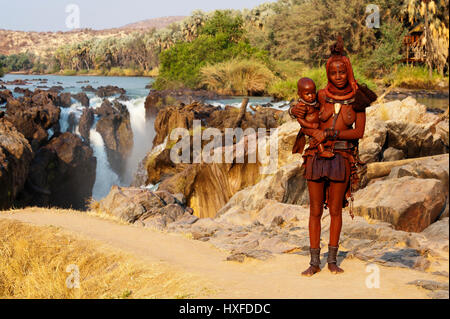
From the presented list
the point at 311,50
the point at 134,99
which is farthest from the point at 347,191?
the point at 311,50

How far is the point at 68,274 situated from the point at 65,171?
59.2ft

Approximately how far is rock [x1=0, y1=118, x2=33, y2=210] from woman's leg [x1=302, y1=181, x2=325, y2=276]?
41.6 ft

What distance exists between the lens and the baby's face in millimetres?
4875

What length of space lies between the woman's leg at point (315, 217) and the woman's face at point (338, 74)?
3.26 feet

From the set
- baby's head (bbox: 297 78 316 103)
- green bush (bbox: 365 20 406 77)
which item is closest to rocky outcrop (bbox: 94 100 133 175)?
green bush (bbox: 365 20 406 77)

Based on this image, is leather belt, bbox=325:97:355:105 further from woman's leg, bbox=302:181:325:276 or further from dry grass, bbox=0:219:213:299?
dry grass, bbox=0:219:213:299

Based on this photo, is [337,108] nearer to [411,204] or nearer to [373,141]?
[411,204]

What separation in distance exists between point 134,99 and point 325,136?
24508 millimetres

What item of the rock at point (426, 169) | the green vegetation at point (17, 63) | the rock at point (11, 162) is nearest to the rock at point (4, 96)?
the rock at point (11, 162)

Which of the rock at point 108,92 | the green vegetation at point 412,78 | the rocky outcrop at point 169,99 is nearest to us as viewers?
the rocky outcrop at point 169,99

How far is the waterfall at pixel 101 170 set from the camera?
82.7ft

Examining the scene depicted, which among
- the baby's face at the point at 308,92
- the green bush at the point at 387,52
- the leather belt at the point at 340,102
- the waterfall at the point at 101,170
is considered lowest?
the waterfall at the point at 101,170

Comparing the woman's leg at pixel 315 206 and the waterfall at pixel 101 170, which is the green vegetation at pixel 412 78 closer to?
the waterfall at pixel 101 170
